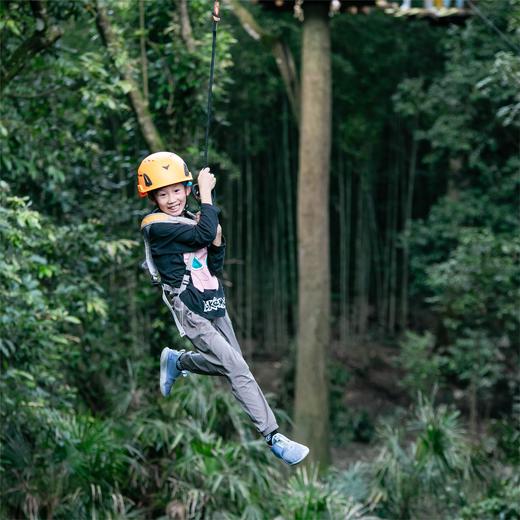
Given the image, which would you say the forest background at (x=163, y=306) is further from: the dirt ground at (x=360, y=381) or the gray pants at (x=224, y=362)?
the gray pants at (x=224, y=362)

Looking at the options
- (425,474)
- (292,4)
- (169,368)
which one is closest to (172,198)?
(169,368)

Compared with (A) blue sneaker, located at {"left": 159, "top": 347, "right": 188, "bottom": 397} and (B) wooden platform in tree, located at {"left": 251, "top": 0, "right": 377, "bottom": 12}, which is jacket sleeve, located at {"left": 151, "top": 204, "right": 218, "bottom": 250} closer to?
(A) blue sneaker, located at {"left": 159, "top": 347, "right": 188, "bottom": 397}

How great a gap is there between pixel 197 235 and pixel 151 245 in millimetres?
198

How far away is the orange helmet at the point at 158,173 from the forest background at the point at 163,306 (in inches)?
80.6

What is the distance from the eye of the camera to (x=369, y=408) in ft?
49.1

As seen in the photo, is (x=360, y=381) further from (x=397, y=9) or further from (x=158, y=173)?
(x=158, y=173)

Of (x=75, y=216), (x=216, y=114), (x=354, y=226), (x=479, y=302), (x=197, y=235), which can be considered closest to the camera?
(x=197, y=235)

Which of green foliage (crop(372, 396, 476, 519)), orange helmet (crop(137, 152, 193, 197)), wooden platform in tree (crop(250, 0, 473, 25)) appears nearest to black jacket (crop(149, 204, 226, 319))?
orange helmet (crop(137, 152, 193, 197))

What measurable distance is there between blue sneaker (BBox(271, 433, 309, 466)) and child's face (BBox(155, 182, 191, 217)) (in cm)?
94

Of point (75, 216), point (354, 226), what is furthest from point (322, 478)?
point (354, 226)

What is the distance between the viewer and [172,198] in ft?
13.0

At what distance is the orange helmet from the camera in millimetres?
3877

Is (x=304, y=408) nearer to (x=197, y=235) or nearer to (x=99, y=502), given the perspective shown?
(x=99, y=502)

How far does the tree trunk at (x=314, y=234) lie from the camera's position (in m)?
11.0
